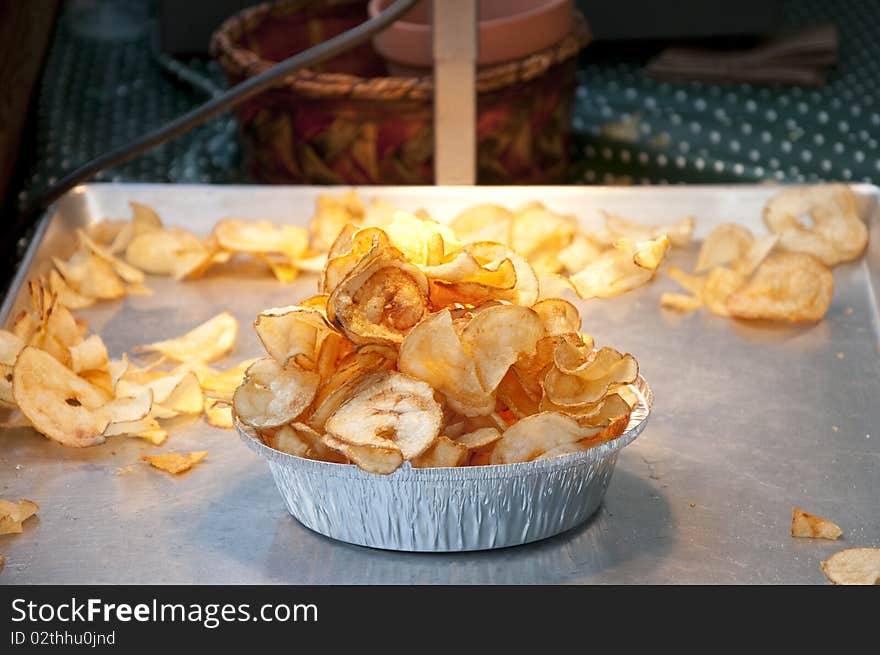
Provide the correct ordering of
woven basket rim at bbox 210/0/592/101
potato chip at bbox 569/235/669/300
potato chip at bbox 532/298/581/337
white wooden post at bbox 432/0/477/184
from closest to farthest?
potato chip at bbox 532/298/581/337 → potato chip at bbox 569/235/669/300 → white wooden post at bbox 432/0/477/184 → woven basket rim at bbox 210/0/592/101

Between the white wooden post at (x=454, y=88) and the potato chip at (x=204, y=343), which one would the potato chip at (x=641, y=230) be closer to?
the white wooden post at (x=454, y=88)

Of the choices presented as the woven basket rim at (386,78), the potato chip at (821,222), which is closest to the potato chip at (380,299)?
the potato chip at (821,222)

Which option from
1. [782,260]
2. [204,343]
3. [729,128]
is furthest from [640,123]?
[204,343]

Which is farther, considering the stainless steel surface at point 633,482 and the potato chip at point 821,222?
the potato chip at point 821,222

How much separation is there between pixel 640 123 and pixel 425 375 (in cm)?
126

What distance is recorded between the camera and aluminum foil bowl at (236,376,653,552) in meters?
0.64

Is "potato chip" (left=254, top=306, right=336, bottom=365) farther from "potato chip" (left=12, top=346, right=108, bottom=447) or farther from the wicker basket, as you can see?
the wicker basket

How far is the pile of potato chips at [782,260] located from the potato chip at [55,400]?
0.49m

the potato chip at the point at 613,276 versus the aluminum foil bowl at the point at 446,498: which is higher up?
the potato chip at the point at 613,276

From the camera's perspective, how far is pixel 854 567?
66 centimetres

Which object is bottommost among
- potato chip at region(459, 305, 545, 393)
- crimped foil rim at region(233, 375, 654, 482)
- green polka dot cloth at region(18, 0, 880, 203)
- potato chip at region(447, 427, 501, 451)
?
green polka dot cloth at region(18, 0, 880, 203)

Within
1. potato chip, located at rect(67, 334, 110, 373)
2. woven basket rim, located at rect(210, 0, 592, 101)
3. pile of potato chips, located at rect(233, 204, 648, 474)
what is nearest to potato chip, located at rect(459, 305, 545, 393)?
pile of potato chips, located at rect(233, 204, 648, 474)

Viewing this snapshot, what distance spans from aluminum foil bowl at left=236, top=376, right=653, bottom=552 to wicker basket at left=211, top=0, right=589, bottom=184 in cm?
77

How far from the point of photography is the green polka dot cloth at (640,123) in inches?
66.2
